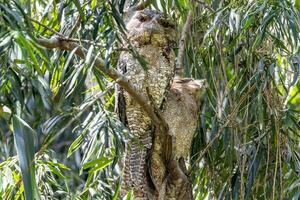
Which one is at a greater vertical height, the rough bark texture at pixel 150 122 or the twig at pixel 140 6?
the twig at pixel 140 6

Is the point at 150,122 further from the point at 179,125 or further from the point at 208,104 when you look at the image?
the point at 208,104

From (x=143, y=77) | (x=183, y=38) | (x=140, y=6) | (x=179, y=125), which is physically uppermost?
(x=140, y=6)

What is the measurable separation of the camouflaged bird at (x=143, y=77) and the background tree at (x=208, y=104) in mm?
80

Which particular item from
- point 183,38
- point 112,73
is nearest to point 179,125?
point 183,38

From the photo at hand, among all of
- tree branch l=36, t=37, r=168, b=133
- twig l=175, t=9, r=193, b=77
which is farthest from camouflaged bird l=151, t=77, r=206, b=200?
tree branch l=36, t=37, r=168, b=133

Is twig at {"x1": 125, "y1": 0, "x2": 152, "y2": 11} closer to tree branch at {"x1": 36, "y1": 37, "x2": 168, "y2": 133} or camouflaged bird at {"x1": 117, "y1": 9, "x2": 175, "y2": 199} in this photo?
camouflaged bird at {"x1": 117, "y1": 9, "x2": 175, "y2": 199}

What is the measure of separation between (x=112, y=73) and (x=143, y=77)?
556 millimetres

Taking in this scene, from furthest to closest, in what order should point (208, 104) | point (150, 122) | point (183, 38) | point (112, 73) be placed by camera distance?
point (208, 104) < point (183, 38) < point (150, 122) < point (112, 73)

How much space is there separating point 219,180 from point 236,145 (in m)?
0.25

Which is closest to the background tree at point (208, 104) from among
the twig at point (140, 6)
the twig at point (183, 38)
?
the twig at point (183, 38)

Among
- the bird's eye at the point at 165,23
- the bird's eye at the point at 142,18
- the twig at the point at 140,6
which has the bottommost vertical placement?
the bird's eye at the point at 165,23

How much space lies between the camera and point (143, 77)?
2492 mm

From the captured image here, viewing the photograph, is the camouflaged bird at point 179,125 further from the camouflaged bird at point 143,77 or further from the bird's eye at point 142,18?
the bird's eye at point 142,18

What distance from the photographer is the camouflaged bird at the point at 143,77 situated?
8.03ft
